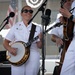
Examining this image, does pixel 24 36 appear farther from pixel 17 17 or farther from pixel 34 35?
pixel 17 17

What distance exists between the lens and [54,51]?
5785 millimetres

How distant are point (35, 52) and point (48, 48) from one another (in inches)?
96.8

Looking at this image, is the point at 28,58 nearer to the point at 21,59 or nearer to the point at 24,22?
the point at 21,59

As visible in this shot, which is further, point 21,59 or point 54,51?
point 54,51

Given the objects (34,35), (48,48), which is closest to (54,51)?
(48,48)

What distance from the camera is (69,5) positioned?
8.77 ft

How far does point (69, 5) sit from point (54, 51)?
3.18 metres

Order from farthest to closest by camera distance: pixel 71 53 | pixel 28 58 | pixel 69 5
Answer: pixel 28 58 < pixel 69 5 < pixel 71 53

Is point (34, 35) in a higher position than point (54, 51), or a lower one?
higher

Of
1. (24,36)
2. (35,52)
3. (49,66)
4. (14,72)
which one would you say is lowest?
(49,66)

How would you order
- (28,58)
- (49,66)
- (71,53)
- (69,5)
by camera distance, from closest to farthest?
1. (71,53)
2. (69,5)
3. (28,58)
4. (49,66)

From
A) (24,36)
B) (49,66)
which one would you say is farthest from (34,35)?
(49,66)

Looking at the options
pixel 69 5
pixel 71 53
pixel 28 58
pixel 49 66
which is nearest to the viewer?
pixel 71 53

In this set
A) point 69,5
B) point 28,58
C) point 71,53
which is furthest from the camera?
point 28,58
